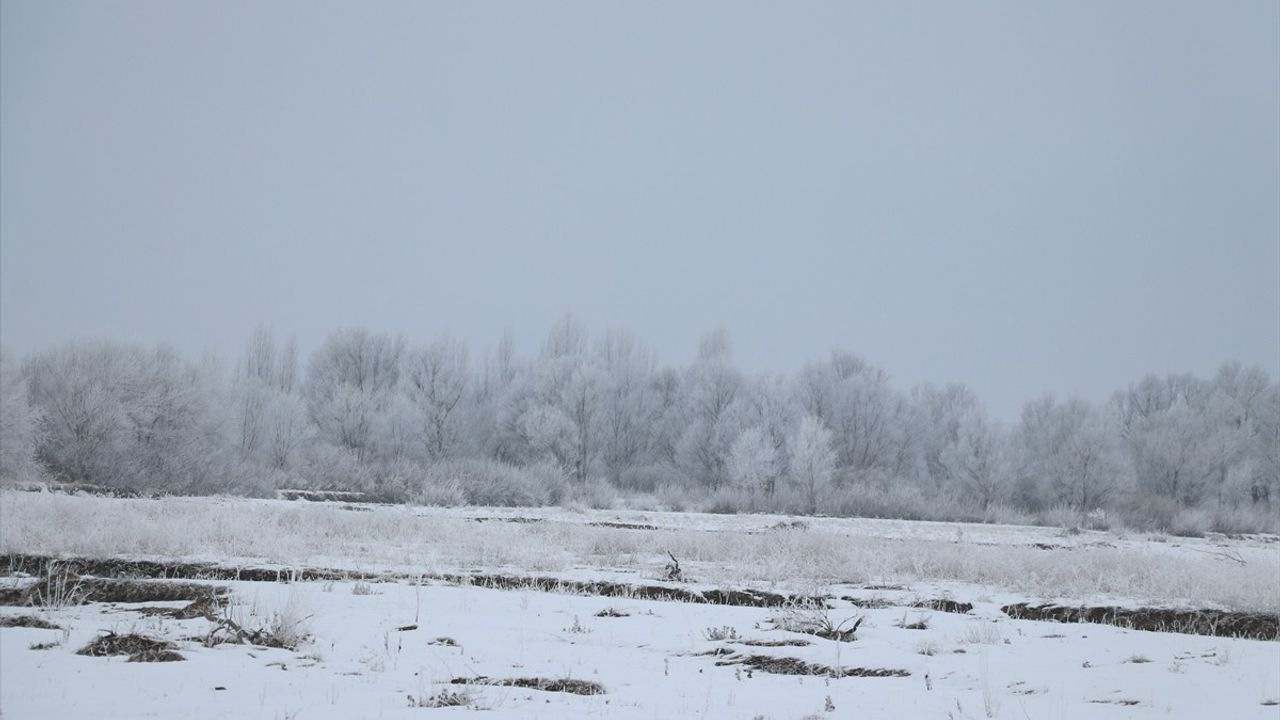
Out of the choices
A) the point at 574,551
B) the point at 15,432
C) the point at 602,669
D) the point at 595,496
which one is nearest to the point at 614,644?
the point at 602,669

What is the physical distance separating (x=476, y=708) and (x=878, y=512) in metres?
34.6

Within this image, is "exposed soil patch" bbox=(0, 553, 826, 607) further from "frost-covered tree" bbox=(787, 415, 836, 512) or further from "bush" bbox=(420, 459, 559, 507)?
"frost-covered tree" bbox=(787, 415, 836, 512)

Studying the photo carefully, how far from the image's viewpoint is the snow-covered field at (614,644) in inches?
214

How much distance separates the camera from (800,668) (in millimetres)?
6977

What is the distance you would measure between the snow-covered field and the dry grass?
8 cm

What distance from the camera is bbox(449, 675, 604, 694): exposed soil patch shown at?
5953 millimetres

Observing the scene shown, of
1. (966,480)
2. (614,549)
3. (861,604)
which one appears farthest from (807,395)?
(861,604)

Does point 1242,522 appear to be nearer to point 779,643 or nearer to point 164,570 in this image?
point 779,643

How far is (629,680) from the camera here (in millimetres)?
6332

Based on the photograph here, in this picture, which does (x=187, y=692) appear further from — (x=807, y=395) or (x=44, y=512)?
(x=807, y=395)

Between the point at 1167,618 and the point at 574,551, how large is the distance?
1001 centimetres

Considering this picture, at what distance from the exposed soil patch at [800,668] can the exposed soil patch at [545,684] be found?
151cm

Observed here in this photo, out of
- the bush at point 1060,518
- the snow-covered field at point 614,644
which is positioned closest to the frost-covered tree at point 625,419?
the bush at point 1060,518

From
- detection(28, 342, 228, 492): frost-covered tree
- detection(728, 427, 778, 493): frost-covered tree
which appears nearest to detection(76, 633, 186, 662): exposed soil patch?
detection(28, 342, 228, 492): frost-covered tree
